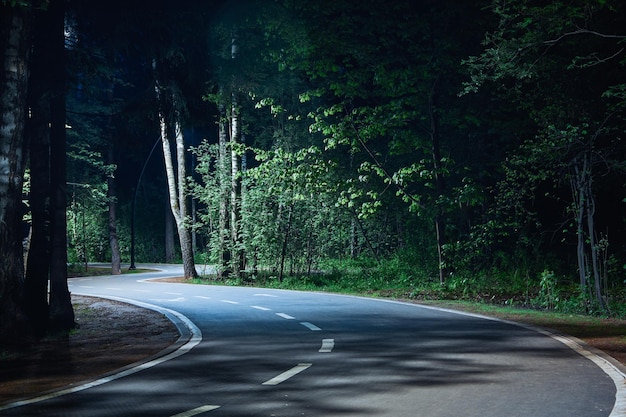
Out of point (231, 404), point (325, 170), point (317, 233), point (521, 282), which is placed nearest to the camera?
point (231, 404)

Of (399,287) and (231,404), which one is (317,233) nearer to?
(399,287)

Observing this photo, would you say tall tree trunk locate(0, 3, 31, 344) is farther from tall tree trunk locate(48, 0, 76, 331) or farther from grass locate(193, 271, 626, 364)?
grass locate(193, 271, 626, 364)

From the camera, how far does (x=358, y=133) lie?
80.5 ft

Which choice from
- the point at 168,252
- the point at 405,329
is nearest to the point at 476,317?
the point at 405,329

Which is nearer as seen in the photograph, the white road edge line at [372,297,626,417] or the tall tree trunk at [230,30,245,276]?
the white road edge line at [372,297,626,417]

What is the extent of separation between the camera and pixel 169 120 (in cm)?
1709

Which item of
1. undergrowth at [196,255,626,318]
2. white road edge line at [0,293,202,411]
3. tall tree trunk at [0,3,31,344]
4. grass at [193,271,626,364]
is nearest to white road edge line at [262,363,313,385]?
white road edge line at [0,293,202,411]

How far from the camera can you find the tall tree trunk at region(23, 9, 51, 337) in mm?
14578

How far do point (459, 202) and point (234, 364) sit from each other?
1405 cm

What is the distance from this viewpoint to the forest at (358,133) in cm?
1515

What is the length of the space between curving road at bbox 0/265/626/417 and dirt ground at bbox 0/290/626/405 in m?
0.48

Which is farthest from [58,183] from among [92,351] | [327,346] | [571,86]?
[571,86]

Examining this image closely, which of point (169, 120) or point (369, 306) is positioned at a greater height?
point (169, 120)

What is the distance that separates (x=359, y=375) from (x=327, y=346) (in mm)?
2720
